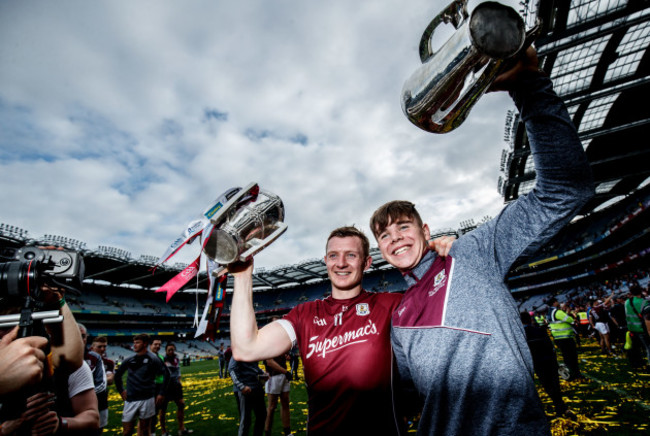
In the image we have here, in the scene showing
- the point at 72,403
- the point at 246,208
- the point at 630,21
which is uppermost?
the point at 630,21

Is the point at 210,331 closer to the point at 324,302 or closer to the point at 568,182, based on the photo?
the point at 324,302

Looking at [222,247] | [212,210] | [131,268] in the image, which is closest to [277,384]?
[222,247]

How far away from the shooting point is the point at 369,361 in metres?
1.87

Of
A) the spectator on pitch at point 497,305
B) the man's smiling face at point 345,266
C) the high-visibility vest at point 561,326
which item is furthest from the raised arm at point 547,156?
the high-visibility vest at point 561,326

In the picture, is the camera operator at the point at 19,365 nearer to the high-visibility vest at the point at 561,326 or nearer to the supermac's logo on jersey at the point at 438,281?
the supermac's logo on jersey at the point at 438,281

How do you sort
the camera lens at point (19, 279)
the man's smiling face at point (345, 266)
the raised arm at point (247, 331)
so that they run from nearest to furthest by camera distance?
the camera lens at point (19, 279) → the raised arm at point (247, 331) → the man's smiling face at point (345, 266)

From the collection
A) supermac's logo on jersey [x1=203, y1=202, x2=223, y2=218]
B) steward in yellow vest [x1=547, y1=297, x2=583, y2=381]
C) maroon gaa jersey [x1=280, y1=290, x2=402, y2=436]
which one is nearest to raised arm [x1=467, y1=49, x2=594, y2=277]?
maroon gaa jersey [x1=280, y1=290, x2=402, y2=436]

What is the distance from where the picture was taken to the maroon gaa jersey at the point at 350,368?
1771 millimetres

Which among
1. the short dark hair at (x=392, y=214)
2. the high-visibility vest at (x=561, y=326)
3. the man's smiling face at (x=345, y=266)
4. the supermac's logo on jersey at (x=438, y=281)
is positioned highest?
the short dark hair at (x=392, y=214)

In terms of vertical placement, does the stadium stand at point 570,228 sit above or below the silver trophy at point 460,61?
above

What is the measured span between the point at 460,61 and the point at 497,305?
1.06 meters

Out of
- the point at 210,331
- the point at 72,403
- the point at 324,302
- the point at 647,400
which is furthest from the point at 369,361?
the point at 647,400

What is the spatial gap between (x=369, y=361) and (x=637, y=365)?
11301 millimetres

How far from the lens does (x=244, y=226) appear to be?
193cm
